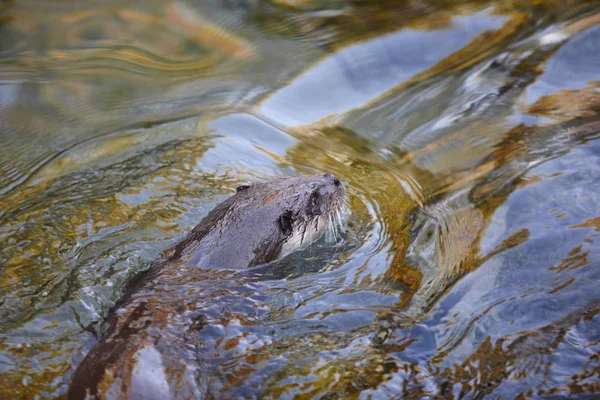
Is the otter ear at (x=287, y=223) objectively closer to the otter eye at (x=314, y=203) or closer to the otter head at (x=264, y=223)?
the otter head at (x=264, y=223)

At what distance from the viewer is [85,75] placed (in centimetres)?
540

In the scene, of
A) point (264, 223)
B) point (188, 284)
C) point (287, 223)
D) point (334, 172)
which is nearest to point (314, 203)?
point (287, 223)

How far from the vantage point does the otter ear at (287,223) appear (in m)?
3.42

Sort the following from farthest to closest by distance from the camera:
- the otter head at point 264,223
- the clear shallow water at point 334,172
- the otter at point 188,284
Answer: the otter head at point 264,223 → the clear shallow water at point 334,172 → the otter at point 188,284

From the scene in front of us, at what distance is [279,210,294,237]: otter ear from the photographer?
3.42 meters

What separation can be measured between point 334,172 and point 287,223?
99 centimetres

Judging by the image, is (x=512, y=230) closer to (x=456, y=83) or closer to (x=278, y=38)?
(x=456, y=83)

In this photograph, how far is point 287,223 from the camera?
11.4ft

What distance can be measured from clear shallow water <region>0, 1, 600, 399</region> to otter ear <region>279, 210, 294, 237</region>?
176 mm

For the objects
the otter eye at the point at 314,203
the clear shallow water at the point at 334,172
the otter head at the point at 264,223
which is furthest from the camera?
the otter eye at the point at 314,203

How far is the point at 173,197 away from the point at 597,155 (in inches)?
99.9

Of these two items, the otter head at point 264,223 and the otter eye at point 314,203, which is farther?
the otter eye at point 314,203

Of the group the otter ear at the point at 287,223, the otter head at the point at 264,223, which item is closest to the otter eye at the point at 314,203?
the otter head at the point at 264,223

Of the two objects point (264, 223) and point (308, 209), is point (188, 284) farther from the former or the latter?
point (308, 209)
